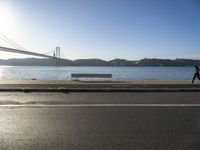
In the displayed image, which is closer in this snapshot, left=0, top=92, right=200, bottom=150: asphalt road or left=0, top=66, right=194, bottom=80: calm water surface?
left=0, top=92, right=200, bottom=150: asphalt road

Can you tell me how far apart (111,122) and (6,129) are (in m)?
2.27

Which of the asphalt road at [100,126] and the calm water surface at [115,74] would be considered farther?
the calm water surface at [115,74]

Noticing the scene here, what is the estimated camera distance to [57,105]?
29.0 ft

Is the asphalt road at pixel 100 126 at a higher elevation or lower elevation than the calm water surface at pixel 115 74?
higher

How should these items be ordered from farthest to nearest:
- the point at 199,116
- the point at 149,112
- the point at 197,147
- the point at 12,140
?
the point at 149,112, the point at 199,116, the point at 12,140, the point at 197,147

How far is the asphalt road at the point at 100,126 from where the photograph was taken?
16.1ft

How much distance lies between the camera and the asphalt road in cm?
490

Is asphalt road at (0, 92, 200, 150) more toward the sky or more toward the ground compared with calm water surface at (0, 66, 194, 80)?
more toward the sky

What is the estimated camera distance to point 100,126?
613cm

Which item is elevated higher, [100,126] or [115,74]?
[100,126]

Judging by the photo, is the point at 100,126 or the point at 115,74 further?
the point at 115,74

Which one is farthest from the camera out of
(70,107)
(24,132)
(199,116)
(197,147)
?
(70,107)

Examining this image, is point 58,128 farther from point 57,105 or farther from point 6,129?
point 57,105

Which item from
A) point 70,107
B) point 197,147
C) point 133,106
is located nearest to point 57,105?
point 70,107
